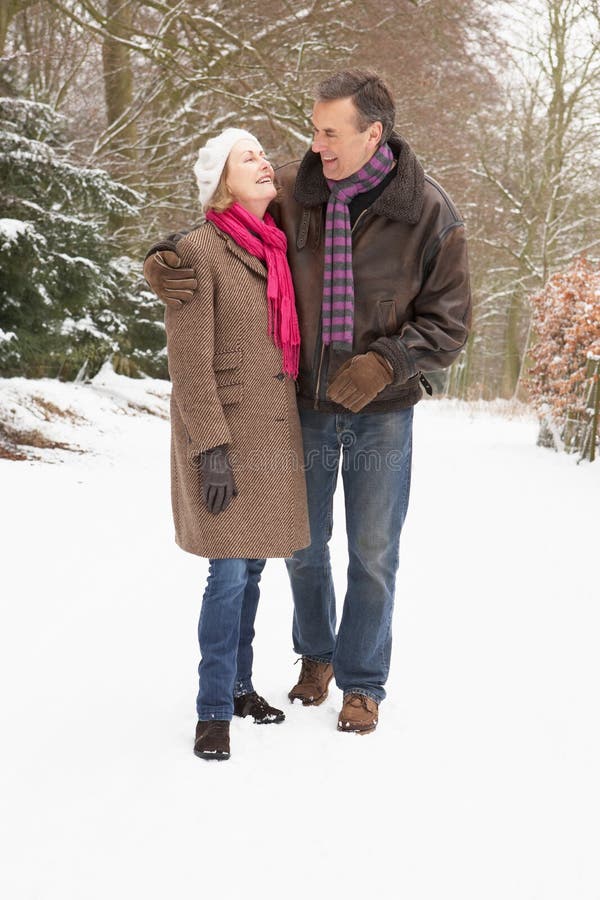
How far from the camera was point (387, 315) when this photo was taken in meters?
2.56

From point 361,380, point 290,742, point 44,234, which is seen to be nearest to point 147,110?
point 44,234

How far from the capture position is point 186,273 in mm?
2334

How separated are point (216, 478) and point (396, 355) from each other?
639 mm

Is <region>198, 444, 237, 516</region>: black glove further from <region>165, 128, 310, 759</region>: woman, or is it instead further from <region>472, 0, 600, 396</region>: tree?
<region>472, 0, 600, 396</region>: tree

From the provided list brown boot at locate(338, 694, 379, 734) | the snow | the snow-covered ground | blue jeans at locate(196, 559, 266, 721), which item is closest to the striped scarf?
blue jeans at locate(196, 559, 266, 721)

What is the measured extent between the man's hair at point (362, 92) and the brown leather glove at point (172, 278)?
0.66 meters

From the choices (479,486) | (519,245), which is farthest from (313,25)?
(519,245)

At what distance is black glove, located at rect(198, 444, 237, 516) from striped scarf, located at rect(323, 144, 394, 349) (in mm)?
505

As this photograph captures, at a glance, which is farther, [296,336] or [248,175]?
[296,336]

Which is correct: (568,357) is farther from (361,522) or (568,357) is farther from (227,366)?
(227,366)

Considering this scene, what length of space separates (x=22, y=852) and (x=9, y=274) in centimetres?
545

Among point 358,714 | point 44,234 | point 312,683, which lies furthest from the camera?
point 44,234

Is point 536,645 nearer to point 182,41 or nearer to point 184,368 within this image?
point 184,368

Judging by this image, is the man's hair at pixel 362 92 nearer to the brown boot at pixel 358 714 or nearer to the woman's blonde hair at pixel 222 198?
the woman's blonde hair at pixel 222 198
